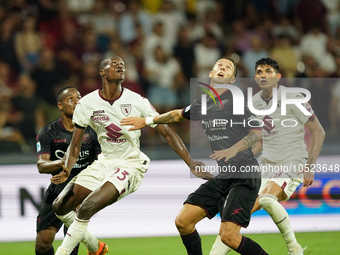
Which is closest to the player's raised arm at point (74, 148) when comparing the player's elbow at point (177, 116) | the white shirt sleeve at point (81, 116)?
the white shirt sleeve at point (81, 116)

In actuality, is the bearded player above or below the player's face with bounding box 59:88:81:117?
below

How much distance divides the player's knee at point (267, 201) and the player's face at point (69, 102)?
2.48m

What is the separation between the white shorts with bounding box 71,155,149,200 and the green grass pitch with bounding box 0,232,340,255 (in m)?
1.58

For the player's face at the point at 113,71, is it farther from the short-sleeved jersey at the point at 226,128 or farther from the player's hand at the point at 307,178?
the player's hand at the point at 307,178

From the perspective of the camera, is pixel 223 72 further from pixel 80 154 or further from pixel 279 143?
pixel 80 154

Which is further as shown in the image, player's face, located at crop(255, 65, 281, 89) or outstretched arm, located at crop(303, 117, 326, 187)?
player's face, located at crop(255, 65, 281, 89)

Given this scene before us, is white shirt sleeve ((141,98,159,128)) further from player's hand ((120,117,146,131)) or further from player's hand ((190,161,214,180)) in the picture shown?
player's hand ((190,161,214,180))

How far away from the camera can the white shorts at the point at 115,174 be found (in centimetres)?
550

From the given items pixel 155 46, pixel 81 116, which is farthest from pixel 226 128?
pixel 155 46

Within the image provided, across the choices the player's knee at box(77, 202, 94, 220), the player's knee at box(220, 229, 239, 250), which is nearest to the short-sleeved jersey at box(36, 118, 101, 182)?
the player's knee at box(77, 202, 94, 220)

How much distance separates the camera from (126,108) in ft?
18.7

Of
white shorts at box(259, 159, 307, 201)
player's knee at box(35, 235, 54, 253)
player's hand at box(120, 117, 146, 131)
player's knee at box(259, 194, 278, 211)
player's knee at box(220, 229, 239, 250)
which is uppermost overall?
player's hand at box(120, 117, 146, 131)

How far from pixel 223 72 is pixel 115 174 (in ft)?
5.28

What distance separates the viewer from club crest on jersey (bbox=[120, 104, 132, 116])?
5.68 metres
